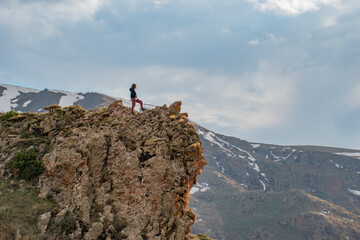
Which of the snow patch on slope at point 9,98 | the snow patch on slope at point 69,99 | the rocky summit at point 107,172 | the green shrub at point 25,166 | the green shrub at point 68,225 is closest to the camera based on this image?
the green shrub at point 68,225

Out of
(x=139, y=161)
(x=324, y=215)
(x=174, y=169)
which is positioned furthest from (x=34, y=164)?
(x=324, y=215)

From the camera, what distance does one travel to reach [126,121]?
18062 millimetres

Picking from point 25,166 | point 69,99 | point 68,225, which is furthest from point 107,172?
point 69,99

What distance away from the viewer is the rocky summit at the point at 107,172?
13.0 meters

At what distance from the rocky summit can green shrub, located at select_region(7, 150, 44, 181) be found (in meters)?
0.06

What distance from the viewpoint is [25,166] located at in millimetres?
15609

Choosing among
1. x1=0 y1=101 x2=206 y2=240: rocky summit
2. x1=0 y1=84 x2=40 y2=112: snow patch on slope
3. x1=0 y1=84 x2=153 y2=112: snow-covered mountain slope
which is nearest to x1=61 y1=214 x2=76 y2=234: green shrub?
x1=0 y1=101 x2=206 y2=240: rocky summit

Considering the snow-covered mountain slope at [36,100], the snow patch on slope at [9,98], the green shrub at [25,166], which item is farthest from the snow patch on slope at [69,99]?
the green shrub at [25,166]

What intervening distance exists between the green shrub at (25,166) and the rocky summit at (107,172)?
6 cm

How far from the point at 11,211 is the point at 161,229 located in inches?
299

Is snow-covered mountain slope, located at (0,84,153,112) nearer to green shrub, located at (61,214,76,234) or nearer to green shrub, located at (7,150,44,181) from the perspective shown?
green shrub, located at (7,150,44,181)

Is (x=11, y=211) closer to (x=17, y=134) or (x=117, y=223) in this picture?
(x=117, y=223)

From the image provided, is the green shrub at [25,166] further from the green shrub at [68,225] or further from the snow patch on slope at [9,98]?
the snow patch on slope at [9,98]

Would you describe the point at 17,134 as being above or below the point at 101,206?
above
